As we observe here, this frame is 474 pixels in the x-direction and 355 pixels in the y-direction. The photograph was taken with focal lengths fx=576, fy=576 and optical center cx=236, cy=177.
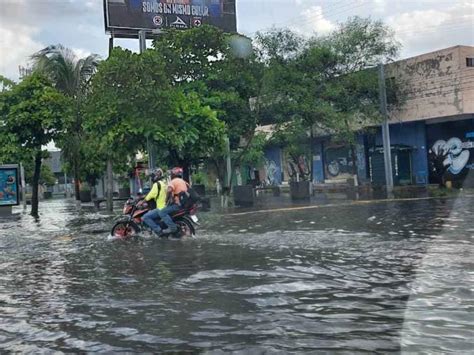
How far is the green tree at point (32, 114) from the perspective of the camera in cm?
2259

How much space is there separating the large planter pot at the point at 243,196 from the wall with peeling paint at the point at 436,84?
10692mm

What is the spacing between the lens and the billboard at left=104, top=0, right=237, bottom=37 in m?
29.0

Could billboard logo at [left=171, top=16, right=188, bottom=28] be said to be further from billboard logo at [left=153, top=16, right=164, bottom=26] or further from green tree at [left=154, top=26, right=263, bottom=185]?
green tree at [left=154, top=26, right=263, bottom=185]

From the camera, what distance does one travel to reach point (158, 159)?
24.9 m

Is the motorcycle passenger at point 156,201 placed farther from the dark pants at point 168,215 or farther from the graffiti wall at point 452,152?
the graffiti wall at point 452,152

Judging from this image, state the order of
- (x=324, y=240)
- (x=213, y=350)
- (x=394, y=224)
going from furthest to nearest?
(x=394, y=224) < (x=324, y=240) < (x=213, y=350)

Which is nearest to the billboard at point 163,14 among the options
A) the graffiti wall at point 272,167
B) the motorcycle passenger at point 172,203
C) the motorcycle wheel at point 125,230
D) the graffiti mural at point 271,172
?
the graffiti wall at point 272,167

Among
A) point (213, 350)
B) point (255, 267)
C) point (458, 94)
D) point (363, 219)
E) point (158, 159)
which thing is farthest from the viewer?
point (458, 94)

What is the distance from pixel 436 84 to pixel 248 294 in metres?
25.4

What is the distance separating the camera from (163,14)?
30.6 metres

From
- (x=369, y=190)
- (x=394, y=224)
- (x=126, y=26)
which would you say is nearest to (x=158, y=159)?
(x=126, y=26)

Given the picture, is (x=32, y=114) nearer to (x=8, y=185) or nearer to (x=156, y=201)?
(x=8, y=185)

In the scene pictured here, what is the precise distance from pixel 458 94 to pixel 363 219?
1516 cm

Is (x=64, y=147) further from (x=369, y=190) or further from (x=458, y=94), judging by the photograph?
(x=458, y=94)
